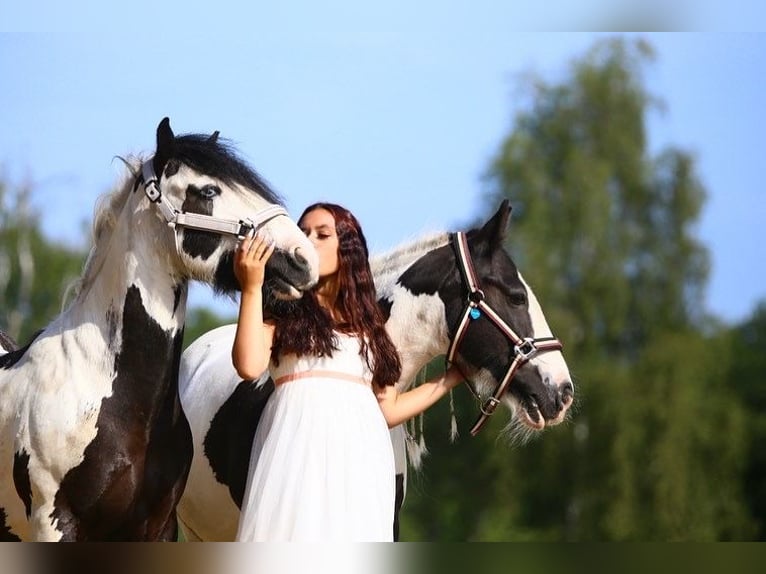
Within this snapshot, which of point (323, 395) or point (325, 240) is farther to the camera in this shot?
point (325, 240)

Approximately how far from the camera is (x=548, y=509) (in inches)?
919

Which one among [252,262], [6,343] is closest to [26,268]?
[6,343]

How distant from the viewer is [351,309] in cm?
474

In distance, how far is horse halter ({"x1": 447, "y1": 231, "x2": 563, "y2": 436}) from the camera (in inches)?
218

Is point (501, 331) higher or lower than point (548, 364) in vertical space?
higher

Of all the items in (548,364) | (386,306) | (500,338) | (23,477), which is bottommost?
(23,477)

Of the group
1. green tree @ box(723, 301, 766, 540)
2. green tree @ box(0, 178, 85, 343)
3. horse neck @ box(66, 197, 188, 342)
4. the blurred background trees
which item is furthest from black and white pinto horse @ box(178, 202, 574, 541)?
green tree @ box(0, 178, 85, 343)

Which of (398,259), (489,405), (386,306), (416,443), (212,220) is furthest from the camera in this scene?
(416,443)

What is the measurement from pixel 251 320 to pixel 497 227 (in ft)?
5.77

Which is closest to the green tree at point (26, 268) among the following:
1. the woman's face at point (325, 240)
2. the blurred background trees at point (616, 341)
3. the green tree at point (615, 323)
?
the blurred background trees at point (616, 341)

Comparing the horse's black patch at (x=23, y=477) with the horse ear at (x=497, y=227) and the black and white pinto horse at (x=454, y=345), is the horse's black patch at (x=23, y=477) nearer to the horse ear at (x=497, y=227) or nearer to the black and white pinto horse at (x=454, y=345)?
the black and white pinto horse at (x=454, y=345)

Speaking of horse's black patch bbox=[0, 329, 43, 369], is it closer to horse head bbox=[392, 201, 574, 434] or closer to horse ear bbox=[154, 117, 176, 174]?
horse ear bbox=[154, 117, 176, 174]

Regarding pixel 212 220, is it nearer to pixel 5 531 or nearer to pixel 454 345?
pixel 454 345

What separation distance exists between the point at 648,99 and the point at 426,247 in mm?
18625
